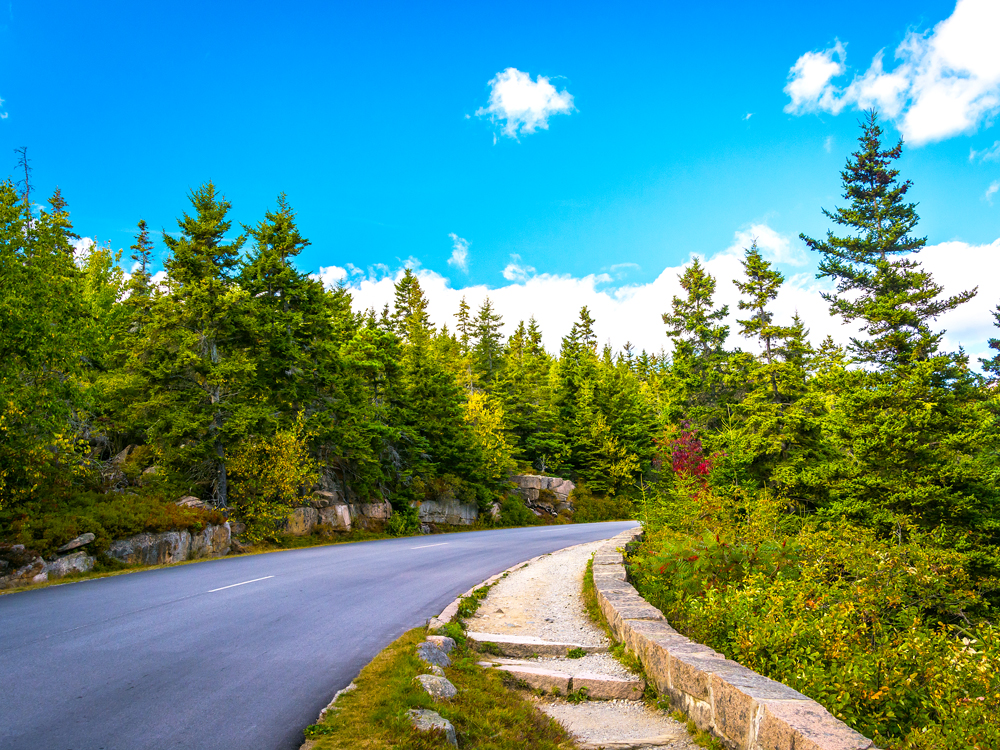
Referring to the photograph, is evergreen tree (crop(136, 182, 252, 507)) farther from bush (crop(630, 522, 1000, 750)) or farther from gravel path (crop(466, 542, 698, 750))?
bush (crop(630, 522, 1000, 750))

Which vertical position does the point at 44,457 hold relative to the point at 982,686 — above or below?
above

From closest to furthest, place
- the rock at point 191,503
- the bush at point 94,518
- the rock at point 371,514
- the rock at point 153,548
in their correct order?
the bush at point 94,518, the rock at point 153,548, the rock at point 191,503, the rock at point 371,514

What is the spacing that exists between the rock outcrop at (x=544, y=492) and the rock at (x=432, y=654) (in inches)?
1221

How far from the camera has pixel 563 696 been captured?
5.67 meters

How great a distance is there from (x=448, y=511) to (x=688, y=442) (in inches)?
609

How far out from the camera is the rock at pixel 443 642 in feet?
21.5

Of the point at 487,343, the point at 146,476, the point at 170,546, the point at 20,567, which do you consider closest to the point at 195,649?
the point at 20,567

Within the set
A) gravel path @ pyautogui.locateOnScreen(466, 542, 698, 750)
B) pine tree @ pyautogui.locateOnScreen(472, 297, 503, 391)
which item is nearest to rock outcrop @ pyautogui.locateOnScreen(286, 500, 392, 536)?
gravel path @ pyautogui.locateOnScreen(466, 542, 698, 750)

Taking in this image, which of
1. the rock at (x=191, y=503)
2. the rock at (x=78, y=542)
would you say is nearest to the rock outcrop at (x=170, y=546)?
the rock at (x=78, y=542)

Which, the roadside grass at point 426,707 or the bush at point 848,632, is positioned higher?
the bush at point 848,632

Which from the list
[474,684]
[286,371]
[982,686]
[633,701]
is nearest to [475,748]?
[474,684]

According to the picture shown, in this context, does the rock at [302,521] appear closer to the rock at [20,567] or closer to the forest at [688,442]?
the forest at [688,442]

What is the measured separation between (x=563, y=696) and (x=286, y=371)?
20.9 metres

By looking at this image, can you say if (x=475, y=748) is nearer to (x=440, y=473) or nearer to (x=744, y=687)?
(x=744, y=687)
